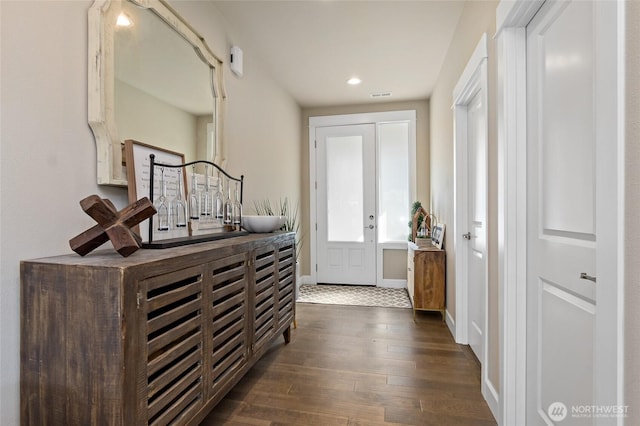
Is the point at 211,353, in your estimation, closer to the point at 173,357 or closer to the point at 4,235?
the point at 173,357

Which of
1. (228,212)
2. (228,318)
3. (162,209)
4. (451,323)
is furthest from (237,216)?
(451,323)

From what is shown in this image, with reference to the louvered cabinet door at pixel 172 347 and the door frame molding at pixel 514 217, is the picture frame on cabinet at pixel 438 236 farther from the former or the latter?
the louvered cabinet door at pixel 172 347

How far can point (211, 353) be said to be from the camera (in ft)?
4.88

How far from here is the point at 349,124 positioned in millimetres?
4742

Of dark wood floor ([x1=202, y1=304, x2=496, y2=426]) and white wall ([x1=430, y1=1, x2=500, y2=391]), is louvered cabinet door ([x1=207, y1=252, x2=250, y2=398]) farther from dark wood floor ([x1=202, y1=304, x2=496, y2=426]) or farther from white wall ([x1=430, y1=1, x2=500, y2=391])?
white wall ([x1=430, y1=1, x2=500, y2=391])

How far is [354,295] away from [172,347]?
10.5ft

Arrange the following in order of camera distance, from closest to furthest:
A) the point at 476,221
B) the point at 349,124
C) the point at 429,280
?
the point at 476,221 → the point at 429,280 → the point at 349,124

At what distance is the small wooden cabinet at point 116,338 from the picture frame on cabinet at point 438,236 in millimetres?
2623

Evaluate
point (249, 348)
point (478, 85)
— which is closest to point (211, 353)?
point (249, 348)

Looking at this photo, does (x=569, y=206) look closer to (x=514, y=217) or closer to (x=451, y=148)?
(x=514, y=217)

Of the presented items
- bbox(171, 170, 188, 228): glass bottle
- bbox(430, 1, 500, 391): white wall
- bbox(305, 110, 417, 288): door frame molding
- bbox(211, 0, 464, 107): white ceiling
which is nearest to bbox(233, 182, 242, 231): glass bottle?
bbox(171, 170, 188, 228): glass bottle

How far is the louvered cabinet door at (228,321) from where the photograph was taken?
59.4 inches

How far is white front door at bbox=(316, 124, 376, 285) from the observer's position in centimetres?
471

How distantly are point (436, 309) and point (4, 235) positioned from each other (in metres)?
3.26
